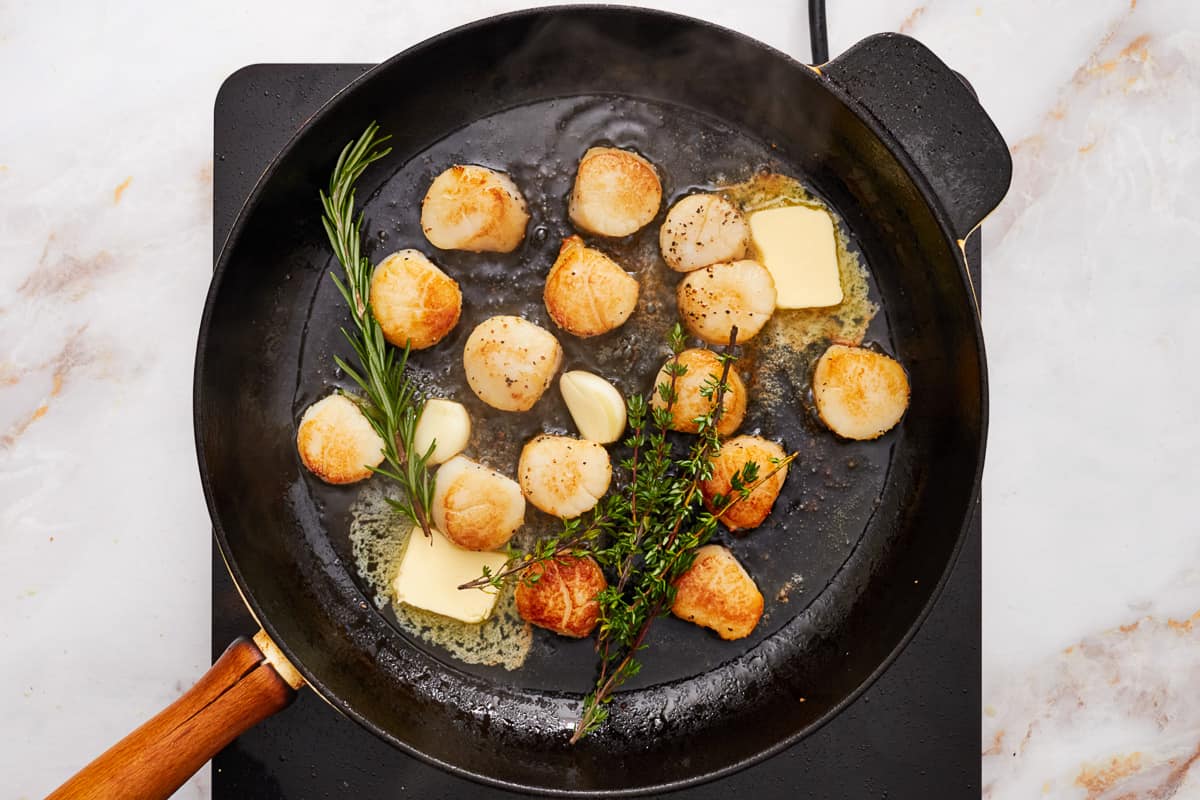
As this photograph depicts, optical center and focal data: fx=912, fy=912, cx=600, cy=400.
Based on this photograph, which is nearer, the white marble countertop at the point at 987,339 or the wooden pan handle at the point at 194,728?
the wooden pan handle at the point at 194,728

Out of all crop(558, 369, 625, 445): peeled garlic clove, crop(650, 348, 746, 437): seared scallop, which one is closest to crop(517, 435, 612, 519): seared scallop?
crop(558, 369, 625, 445): peeled garlic clove

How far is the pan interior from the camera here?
4.95ft

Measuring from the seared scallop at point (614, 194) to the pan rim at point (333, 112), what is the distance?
0.73 feet

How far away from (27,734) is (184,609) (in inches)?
14.0

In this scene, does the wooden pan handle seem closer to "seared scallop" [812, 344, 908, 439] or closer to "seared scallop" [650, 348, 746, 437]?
"seared scallop" [650, 348, 746, 437]

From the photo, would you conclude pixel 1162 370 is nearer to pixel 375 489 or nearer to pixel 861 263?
pixel 861 263

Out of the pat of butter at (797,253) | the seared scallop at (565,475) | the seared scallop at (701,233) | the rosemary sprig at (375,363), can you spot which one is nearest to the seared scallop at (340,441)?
the rosemary sprig at (375,363)

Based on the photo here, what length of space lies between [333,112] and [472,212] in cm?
26

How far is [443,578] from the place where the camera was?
1.46 m

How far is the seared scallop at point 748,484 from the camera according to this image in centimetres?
144

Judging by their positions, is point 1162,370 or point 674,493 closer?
point 674,493

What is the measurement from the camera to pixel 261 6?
158cm

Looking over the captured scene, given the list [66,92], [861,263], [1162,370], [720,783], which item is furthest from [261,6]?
[1162,370]

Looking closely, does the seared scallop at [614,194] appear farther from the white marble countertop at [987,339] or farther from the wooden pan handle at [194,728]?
the wooden pan handle at [194,728]
